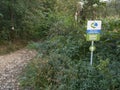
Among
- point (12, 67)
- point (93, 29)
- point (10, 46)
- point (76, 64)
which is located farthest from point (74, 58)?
point (10, 46)

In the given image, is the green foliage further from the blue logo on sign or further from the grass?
the grass

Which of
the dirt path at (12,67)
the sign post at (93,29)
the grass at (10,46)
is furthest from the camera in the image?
the grass at (10,46)

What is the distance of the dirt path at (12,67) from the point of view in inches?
220

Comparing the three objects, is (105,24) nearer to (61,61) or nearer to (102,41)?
(102,41)

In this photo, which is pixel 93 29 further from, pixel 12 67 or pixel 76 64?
pixel 12 67

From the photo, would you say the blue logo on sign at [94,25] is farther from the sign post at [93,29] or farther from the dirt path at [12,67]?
the dirt path at [12,67]

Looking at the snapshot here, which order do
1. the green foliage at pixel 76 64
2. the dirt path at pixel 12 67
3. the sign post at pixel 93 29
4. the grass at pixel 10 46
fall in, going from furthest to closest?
the grass at pixel 10 46, the dirt path at pixel 12 67, the sign post at pixel 93 29, the green foliage at pixel 76 64

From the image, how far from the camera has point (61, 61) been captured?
214 inches

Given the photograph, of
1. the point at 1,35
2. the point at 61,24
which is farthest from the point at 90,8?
the point at 1,35

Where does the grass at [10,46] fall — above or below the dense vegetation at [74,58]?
below

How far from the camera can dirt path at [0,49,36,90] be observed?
559 cm

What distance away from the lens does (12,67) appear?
7.03 metres

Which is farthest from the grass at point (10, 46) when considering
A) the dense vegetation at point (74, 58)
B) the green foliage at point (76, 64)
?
the green foliage at point (76, 64)

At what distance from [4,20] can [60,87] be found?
6.56m
